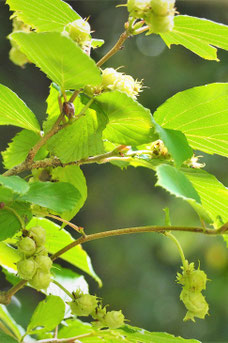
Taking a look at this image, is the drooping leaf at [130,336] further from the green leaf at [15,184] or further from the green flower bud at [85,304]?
the green leaf at [15,184]

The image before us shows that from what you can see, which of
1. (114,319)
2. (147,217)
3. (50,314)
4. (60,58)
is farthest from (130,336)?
(147,217)

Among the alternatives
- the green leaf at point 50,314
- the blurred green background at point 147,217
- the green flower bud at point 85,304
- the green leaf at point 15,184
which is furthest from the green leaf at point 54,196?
the blurred green background at point 147,217

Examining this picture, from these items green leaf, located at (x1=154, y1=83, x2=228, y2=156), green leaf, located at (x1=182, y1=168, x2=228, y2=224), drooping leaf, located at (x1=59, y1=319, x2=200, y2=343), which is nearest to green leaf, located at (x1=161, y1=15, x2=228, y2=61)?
green leaf, located at (x1=154, y1=83, x2=228, y2=156)

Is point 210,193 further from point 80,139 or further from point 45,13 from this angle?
point 45,13

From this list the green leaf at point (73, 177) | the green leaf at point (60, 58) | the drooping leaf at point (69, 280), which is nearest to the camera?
the green leaf at point (60, 58)

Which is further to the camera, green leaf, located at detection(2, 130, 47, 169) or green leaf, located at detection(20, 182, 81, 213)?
green leaf, located at detection(2, 130, 47, 169)

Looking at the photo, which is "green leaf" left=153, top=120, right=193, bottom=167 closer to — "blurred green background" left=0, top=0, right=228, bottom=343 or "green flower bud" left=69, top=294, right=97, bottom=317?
"green flower bud" left=69, top=294, right=97, bottom=317
